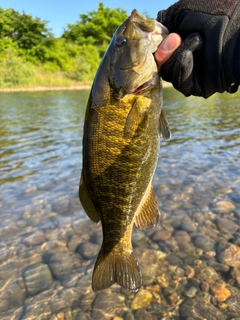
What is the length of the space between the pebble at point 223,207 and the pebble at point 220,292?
2.03m

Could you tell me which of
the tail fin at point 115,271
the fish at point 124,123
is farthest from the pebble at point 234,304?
the fish at point 124,123

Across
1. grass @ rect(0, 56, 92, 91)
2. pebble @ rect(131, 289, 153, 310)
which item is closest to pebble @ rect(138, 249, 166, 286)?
pebble @ rect(131, 289, 153, 310)

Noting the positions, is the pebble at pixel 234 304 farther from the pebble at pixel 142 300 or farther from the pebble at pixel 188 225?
the pebble at pixel 188 225

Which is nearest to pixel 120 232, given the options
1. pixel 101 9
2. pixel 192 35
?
pixel 192 35

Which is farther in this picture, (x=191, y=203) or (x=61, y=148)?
(x=61, y=148)

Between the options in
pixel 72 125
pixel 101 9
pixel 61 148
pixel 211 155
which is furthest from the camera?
pixel 101 9

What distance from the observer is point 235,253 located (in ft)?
15.0

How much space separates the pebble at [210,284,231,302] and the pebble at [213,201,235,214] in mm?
2028

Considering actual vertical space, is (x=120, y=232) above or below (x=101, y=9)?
below

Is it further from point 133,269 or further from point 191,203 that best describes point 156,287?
point 191,203

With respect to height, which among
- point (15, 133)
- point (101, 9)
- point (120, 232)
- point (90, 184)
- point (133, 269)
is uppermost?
point (101, 9)

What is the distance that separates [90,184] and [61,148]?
27.9ft

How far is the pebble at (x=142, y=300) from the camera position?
382 cm

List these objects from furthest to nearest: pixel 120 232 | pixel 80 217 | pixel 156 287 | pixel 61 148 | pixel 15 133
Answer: pixel 15 133 → pixel 61 148 → pixel 80 217 → pixel 156 287 → pixel 120 232
